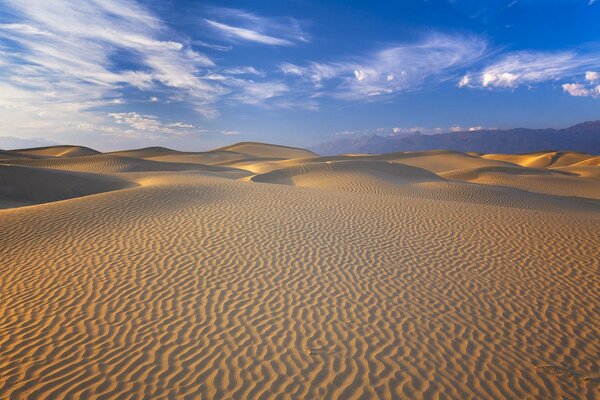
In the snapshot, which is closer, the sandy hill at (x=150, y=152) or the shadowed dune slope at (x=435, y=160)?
the shadowed dune slope at (x=435, y=160)

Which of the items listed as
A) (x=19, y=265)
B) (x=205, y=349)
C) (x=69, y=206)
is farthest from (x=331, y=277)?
(x=69, y=206)

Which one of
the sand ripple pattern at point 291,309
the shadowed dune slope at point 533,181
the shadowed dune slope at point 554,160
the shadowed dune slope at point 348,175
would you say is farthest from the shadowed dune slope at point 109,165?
the shadowed dune slope at point 554,160

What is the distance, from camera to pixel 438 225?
1155 cm

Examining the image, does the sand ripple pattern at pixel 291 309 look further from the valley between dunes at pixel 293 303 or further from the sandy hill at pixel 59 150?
the sandy hill at pixel 59 150

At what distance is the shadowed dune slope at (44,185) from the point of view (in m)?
19.2

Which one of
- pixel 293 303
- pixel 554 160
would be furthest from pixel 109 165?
pixel 554 160

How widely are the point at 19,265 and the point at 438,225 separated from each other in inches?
522

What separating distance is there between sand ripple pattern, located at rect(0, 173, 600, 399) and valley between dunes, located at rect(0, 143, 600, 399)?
0.03 m

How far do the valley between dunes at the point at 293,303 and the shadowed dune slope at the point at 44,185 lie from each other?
8816 mm

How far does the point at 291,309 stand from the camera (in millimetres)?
6051

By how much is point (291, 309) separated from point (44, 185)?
2286 centimetres

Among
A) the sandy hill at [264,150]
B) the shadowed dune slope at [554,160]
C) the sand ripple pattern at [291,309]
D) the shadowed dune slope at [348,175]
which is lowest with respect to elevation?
the shadowed dune slope at [554,160]

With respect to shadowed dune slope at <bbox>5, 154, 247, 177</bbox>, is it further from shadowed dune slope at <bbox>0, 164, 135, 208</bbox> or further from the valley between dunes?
the valley between dunes

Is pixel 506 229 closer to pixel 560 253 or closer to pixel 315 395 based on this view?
pixel 560 253
